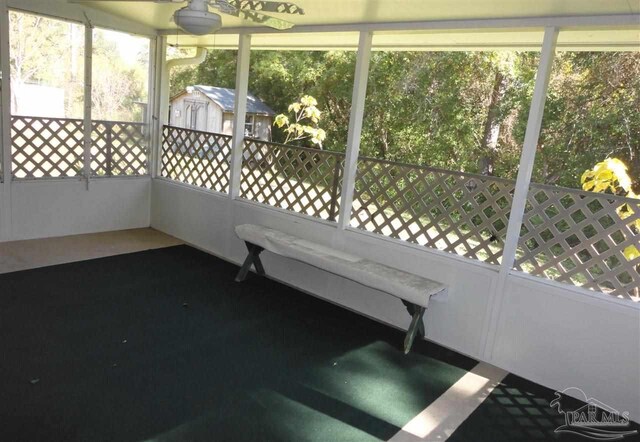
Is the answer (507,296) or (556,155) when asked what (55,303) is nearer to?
(507,296)

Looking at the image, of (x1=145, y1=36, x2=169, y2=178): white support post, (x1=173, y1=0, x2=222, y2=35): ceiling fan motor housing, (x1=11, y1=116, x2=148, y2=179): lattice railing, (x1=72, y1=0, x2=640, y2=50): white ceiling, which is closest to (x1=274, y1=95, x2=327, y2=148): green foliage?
(x1=145, y1=36, x2=169, y2=178): white support post

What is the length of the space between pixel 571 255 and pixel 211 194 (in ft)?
11.9

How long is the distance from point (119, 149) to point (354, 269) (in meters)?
3.55

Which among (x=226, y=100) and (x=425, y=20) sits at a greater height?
(x=425, y=20)

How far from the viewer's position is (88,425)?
2.32 m

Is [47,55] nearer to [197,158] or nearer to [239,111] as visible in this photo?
[197,158]

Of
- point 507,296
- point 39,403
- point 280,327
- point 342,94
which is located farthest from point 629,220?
point 342,94

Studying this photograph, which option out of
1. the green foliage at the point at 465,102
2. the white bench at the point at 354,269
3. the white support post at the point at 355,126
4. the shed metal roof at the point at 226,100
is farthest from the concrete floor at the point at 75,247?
the green foliage at the point at 465,102

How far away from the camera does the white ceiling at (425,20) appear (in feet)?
9.32

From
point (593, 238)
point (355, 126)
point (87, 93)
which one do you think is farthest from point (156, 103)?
point (593, 238)

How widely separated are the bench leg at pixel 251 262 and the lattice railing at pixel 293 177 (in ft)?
1.82

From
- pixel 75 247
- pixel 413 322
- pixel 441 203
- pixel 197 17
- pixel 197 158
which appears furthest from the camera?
pixel 197 158

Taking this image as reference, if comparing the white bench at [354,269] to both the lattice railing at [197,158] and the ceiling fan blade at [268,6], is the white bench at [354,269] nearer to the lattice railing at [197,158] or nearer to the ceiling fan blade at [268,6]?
the lattice railing at [197,158]

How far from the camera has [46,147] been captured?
5086 mm
